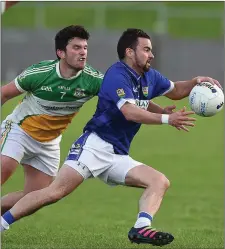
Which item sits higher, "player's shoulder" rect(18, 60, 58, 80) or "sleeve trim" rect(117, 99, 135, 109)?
"player's shoulder" rect(18, 60, 58, 80)

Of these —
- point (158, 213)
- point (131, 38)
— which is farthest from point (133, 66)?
point (158, 213)

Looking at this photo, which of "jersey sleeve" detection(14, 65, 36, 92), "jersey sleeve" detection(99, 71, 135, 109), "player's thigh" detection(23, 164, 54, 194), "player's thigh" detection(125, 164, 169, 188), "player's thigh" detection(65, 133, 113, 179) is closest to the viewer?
"jersey sleeve" detection(99, 71, 135, 109)

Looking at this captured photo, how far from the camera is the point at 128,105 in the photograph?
10062mm

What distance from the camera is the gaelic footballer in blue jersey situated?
1016 cm

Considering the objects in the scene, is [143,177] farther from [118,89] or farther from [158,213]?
[158,213]

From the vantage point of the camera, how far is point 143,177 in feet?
33.6

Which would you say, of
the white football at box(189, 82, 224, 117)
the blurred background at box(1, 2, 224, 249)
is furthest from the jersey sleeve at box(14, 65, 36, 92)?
the white football at box(189, 82, 224, 117)

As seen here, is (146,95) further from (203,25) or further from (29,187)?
(203,25)

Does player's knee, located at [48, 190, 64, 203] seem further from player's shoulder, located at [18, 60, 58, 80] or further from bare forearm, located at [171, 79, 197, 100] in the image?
bare forearm, located at [171, 79, 197, 100]

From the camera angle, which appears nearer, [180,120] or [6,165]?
[180,120]

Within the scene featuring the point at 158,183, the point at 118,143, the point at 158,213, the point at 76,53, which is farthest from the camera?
the point at 158,213

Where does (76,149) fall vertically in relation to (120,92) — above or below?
below

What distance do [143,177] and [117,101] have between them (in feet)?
2.86

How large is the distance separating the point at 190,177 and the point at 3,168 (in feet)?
37.7
